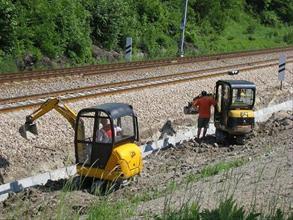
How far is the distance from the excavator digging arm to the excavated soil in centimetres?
151

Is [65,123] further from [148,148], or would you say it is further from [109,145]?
[109,145]

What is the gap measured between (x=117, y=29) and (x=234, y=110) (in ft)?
52.8

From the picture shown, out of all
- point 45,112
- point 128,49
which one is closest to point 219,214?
point 45,112

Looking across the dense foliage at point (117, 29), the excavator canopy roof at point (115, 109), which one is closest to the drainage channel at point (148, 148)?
the excavator canopy roof at point (115, 109)

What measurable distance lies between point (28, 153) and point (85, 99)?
3.78 meters

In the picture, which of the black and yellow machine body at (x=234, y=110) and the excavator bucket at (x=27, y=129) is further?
the black and yellow machine body at (x=234, y=110)

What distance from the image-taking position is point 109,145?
498 inches

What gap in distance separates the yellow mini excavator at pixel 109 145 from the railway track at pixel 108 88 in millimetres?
3118

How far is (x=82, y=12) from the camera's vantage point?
1217 inches

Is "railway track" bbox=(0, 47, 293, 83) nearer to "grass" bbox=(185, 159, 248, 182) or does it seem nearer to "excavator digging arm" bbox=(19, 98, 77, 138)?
"excavator digging arm" bbox=(19, 98, 77, 138)

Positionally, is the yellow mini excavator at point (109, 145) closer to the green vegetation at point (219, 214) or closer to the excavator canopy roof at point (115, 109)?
the excavator canopy roof at point (115, 109)

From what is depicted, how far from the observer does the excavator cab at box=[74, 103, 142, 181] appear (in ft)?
41.0

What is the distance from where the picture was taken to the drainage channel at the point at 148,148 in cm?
1262

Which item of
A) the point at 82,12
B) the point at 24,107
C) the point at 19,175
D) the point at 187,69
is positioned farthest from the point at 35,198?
the point at 82,12
